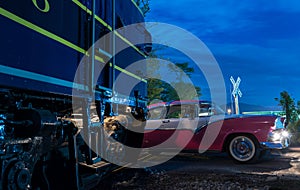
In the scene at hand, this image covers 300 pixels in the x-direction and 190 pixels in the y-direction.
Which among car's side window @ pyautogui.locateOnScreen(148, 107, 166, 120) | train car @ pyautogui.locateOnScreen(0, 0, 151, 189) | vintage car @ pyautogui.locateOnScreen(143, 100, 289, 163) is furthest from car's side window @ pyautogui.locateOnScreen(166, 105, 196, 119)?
train car @ pyautogui.locateOnScreen(0, 0, 151, 189)

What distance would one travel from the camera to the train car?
2.32m

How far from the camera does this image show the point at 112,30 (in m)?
4.25

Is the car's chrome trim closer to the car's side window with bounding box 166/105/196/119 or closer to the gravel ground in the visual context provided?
the gravel ground

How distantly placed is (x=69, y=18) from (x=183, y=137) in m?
5.82

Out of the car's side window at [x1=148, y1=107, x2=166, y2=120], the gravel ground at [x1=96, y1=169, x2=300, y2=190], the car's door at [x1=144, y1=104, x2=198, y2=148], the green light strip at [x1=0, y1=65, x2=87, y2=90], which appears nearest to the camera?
the green light strip at [x1=0, y1=65, x2=87, y2=90]

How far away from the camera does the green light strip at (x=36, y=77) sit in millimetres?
2230

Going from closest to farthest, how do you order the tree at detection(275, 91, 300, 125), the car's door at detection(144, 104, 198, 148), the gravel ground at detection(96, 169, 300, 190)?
the gravel ground at detection(96, 169, 300, 190) < the car's door at detection(144, 104, 198, 148) < the tree at detection(275, 91, 300, 125)

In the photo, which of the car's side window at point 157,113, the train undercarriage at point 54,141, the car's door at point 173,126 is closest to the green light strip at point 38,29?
the train undercarriage at point 54,141

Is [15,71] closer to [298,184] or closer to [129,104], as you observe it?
[129,104]

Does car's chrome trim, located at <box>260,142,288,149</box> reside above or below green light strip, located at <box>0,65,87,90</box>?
below

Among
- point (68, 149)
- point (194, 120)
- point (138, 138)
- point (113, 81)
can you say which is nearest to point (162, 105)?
point (194, 120)

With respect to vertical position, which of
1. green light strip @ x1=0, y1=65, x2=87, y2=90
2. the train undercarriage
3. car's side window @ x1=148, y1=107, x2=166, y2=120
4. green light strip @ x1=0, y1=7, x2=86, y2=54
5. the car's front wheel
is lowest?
the car's front wheel

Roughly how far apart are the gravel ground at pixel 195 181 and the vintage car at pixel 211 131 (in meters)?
1.90

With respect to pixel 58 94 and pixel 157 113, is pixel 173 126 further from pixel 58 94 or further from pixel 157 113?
pixel 58 94
